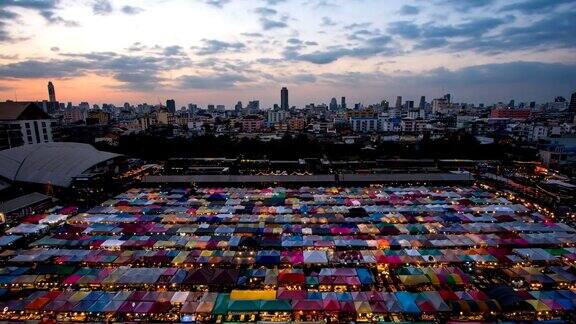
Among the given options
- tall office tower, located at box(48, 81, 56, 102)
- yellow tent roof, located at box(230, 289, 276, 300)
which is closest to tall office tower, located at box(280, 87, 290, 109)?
tall office tower, located at box(48, 81, 56, 102)

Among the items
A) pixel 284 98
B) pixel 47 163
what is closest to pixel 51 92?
pixel 284 98

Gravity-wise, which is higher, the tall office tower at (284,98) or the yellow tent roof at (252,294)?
the tall office tower at (284,98)

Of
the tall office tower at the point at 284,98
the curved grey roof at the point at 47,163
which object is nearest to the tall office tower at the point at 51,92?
the tall office tower at the point at 284,98

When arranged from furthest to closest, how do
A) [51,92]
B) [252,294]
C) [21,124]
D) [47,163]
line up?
[51,92]
[21,124]
[47,163]
[252,294]

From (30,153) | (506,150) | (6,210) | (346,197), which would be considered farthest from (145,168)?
(506,150)

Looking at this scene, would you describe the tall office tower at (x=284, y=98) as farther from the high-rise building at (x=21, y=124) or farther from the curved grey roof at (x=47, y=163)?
the curved grey roof at (x=47, y=163)

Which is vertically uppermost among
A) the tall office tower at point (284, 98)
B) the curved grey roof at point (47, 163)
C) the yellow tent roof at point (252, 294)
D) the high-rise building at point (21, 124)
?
the tall office tower at point (284, 98)

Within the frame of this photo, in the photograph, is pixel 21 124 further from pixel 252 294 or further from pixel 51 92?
pixel 51 92

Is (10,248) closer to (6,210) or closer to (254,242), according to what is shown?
(6,210)

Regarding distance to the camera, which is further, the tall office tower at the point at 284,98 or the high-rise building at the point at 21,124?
the tall office tower at the point at 284,98
